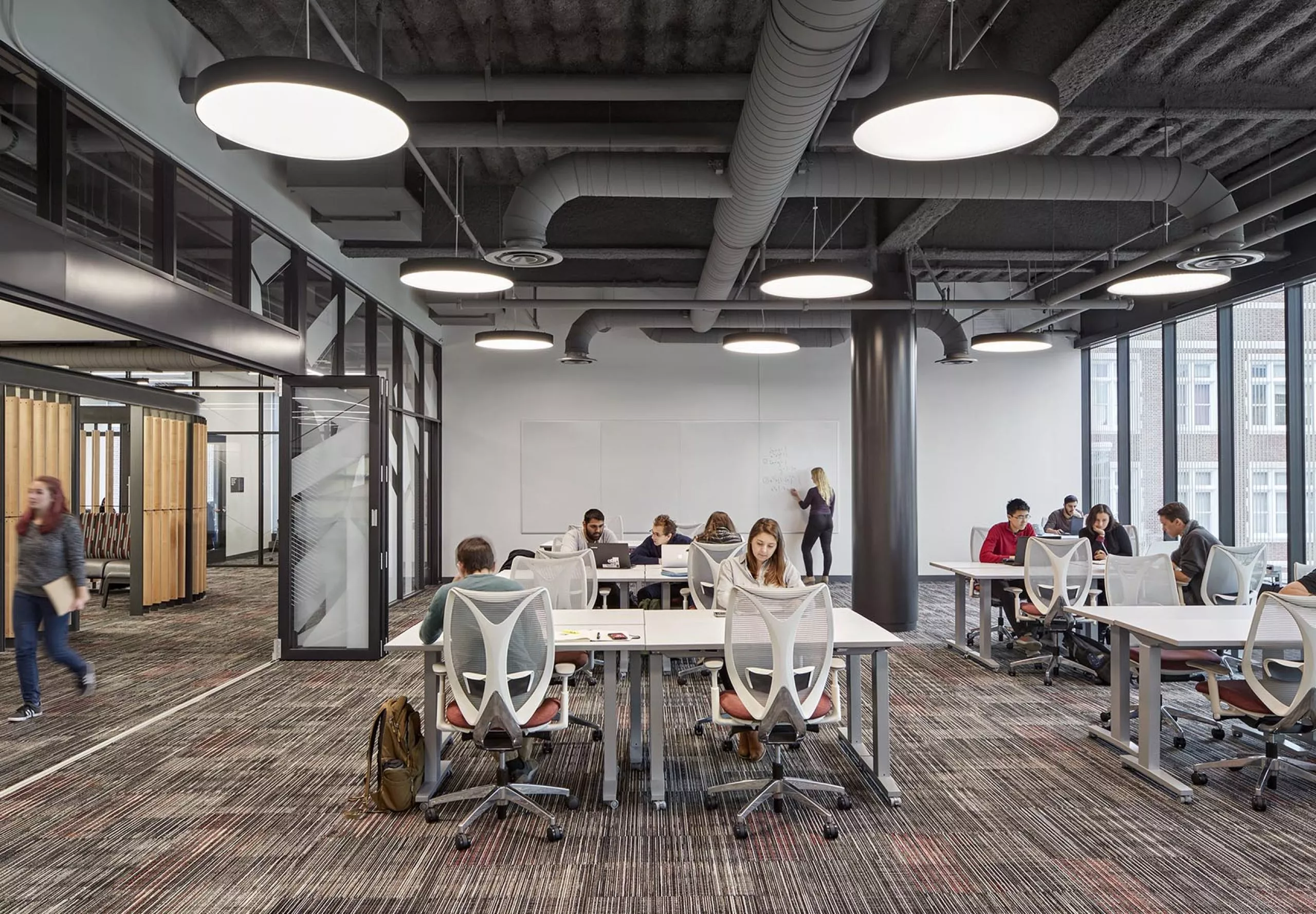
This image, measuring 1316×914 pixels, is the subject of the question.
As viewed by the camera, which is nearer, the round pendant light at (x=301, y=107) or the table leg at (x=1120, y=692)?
the round pendant light at (x=301, y=107)

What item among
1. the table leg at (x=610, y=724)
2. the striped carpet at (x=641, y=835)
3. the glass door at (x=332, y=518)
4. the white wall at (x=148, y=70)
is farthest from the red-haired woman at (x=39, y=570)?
the table leg at (x=610, y=724)

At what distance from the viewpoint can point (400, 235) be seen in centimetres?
739

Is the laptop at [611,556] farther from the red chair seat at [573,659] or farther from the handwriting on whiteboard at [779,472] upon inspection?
the handwriting on whiteboard at [779,472]

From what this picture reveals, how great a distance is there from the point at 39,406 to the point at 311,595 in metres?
3.62

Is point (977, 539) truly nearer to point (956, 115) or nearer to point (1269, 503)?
point (1269, 503)

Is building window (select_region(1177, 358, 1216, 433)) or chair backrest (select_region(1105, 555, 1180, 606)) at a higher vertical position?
building window (select_region(1177, 358, 1216, 433))

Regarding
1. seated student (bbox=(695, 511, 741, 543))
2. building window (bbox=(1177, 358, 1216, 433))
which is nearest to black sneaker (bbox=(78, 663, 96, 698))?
seated student (bbox=(695, 511, 741, 543))

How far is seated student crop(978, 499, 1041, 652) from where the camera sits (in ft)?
24.2

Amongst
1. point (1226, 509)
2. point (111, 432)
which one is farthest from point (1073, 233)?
point (111, 432)

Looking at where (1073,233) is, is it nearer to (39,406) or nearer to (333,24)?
(333,24)

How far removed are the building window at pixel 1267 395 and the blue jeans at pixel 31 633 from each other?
1041 cm

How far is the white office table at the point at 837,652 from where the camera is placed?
157 inches

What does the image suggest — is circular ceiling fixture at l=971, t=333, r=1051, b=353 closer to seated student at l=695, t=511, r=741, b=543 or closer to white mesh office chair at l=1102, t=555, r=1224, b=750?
white mesh office chair at l=1102, t=555, r=1224, b=750

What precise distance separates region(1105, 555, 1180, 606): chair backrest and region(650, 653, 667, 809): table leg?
304cm
